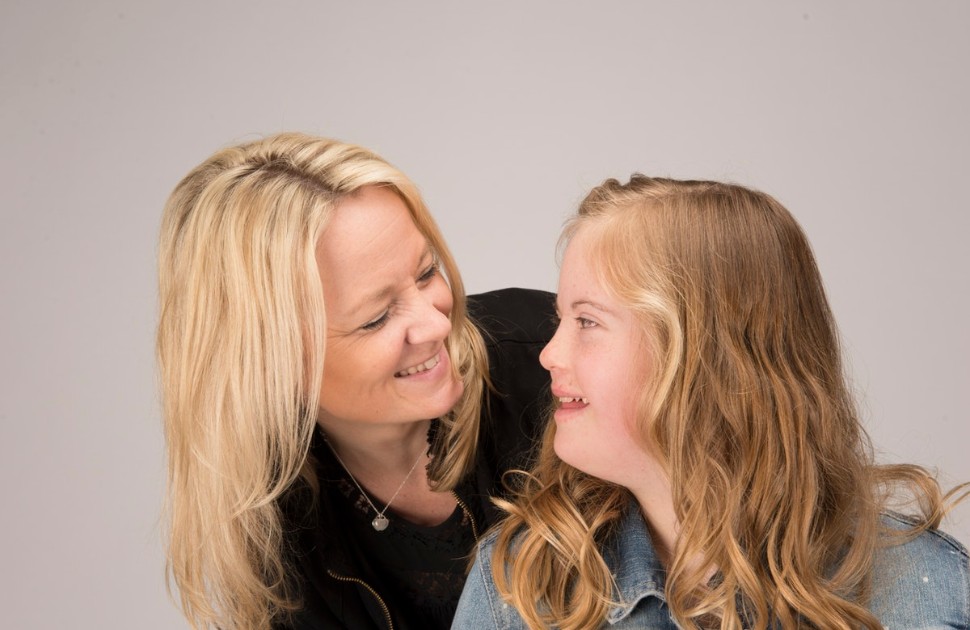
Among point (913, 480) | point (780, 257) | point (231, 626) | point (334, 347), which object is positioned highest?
point (780, 257)

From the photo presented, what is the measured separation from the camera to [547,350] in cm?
187

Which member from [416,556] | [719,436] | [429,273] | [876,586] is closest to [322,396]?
[429,273]

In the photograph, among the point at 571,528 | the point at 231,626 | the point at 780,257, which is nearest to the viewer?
the point at 780,257

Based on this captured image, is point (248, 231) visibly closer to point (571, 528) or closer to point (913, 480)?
point (571, 528)

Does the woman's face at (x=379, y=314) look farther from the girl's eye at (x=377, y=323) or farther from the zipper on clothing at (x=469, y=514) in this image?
the zipper on clothing at (x=469, y=514)

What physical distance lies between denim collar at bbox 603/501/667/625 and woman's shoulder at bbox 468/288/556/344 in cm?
58

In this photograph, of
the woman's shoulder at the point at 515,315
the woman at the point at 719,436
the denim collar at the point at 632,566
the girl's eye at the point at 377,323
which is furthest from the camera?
the woman's shoulder at the point at 515,315

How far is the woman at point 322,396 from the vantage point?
2.02 meters

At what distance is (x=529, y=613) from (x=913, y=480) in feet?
2.22

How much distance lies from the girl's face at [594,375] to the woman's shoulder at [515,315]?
0.59 meters

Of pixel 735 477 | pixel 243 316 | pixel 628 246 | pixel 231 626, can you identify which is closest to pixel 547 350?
pixel 628 246

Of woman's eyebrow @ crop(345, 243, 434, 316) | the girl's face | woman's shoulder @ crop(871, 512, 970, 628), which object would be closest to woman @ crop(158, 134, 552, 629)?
woman's eyebrow @ crop(345, 243, 434, 316)

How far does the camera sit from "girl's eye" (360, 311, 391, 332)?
6.68ft

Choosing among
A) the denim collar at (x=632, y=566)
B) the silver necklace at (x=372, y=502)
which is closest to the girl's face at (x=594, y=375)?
the denim collar at (x=632, y=566)
